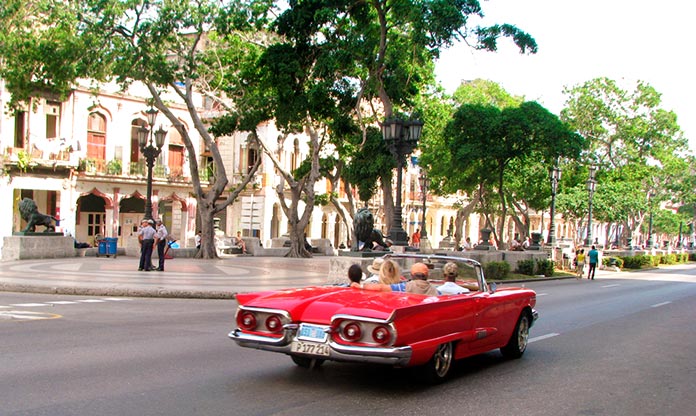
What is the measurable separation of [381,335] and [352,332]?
0.85 ft

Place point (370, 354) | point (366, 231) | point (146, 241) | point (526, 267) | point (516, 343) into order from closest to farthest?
point (370, 354) → point (516, 343) → point (366, 231) → point (146, 241) → point (526, 267)

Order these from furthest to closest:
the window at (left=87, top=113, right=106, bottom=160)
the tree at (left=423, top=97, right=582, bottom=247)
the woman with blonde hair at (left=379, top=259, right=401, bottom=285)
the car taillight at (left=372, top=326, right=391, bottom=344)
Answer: the window at (left=87, top=113, right=106, bottom=160) < the tree at (left=423, top=97, right=582, bottom=247) < the woman with blonde hair at (left=379, top=259, right=401, bottom=285) < the car taillight at (left=372, top=326, right=391, bottom=344)

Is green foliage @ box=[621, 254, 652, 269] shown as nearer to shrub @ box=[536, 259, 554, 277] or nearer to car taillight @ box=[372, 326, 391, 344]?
shrub @ box=[536, 259, 554, 277]

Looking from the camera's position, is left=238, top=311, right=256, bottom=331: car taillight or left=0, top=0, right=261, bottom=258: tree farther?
left=0, top=0, right=261, bottom=258: tree

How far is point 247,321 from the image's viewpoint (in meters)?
7.22

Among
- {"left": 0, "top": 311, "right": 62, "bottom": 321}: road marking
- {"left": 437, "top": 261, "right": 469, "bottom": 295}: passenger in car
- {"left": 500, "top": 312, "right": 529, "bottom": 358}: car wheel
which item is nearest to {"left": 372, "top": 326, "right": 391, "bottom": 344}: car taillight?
{"left": 437, "top": 261, "right": 469, "bottom": 295}: passenger in car

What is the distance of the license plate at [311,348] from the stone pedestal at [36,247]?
21.5m

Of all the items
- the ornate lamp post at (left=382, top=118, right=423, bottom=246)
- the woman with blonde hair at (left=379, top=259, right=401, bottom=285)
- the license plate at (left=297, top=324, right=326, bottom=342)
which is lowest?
the license plate at (left=297, top=324, right=326, bottom=342)

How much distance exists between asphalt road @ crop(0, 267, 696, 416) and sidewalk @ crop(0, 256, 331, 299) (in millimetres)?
3774

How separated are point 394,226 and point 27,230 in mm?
13604

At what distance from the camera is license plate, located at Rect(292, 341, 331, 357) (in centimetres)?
658

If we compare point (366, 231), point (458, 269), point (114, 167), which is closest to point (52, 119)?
point (114, 167)

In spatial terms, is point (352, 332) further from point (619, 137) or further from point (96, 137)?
point (619, 137)

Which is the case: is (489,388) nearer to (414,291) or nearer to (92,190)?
(414,291)
